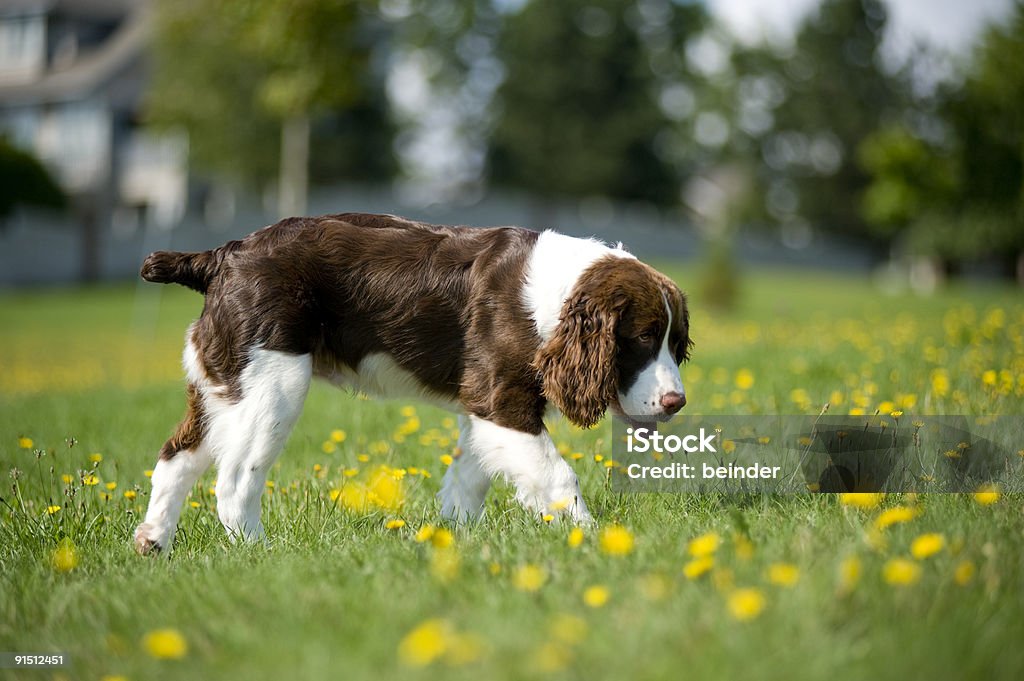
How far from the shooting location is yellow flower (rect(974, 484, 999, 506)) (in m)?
3.21

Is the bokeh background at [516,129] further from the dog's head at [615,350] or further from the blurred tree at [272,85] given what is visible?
the dog's head at [615,350]

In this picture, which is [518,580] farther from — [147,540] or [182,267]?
[182,267]

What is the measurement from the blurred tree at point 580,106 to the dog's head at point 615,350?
40671 millimetres

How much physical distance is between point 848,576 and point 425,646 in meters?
1.11

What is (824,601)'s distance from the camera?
2.40 m

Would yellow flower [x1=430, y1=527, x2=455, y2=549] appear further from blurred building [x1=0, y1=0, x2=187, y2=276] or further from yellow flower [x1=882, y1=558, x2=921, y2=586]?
blurred building [x1=0, y1=0, x2=187, y2=276]

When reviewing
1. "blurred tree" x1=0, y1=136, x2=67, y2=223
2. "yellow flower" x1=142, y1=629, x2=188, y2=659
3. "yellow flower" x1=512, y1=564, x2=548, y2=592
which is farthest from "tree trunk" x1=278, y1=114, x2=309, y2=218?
"yellow flower" x1=142, y1=629, x2=188, y2=659

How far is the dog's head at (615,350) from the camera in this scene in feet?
12.4

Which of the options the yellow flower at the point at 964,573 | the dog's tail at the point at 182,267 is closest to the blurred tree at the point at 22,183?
the dog's tail at the point at 182,267

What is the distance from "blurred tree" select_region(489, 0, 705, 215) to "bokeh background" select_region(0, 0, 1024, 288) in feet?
0.39

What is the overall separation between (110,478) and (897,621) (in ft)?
14.8

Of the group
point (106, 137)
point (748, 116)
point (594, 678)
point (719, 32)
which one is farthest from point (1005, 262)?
point (594, 678)

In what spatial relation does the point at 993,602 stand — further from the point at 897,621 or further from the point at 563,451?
the point at 563,451

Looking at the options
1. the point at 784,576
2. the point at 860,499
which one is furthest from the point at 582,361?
the point at 784,576
